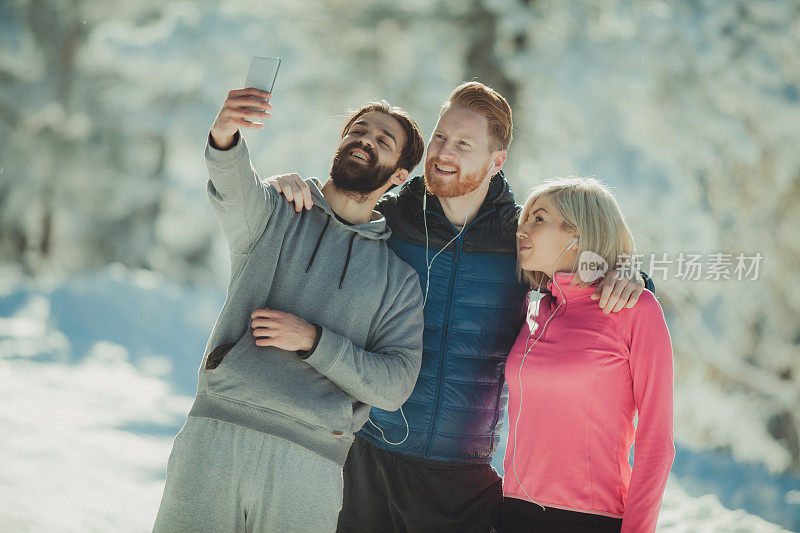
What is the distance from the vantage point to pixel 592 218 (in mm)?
1975

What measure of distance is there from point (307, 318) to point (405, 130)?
68cm

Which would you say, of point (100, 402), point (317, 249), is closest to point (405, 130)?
point (317, 249)

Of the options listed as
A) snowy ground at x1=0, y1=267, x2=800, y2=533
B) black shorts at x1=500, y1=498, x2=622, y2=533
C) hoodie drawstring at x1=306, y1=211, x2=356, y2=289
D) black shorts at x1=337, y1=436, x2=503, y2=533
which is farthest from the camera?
snowy ground at x1=0, y1=267, x2=800, y2=533

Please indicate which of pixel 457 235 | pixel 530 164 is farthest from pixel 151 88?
pixel 457 235

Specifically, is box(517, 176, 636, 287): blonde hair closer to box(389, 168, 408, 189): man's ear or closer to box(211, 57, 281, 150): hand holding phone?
box(389, 168, 408, 189): man's ear

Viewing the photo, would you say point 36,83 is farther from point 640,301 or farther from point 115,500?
point 640,301

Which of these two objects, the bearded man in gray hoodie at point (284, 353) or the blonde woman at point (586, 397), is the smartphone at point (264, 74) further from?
the blonde woman at point (586, 397)

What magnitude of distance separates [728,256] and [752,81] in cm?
129

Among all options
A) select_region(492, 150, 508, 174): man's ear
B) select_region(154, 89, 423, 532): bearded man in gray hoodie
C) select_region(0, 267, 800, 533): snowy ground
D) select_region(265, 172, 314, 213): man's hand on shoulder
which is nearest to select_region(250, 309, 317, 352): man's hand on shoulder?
select_region(154, 89, 423, 532): bearded man in gray hoodie

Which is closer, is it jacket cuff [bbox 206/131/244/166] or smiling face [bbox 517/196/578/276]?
jacket cuff [bbox 206/131/244/166]

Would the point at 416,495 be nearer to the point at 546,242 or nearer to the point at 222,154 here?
the point at 546,242

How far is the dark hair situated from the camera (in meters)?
2.21

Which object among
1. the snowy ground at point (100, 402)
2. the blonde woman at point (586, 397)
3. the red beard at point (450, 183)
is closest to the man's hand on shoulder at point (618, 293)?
the blonde woman at point (586, 397)

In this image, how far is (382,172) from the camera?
2086 millimetres
